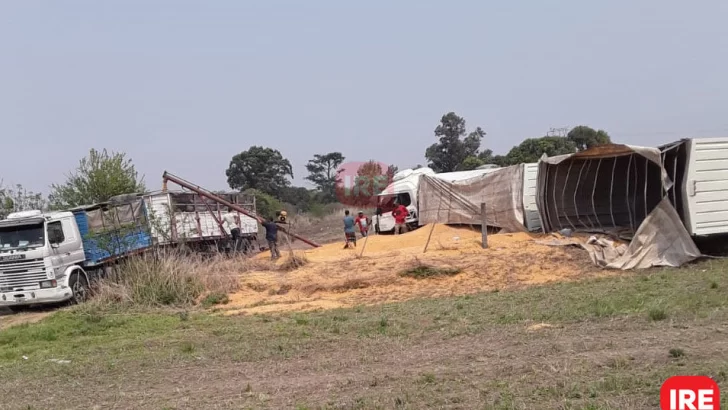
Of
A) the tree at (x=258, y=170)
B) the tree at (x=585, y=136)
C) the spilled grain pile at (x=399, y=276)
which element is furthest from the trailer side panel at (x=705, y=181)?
the tree at (x=258, y=170)

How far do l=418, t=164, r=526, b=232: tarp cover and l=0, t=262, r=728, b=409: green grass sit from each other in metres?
8.38

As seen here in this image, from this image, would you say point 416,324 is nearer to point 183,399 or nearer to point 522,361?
point 522,361

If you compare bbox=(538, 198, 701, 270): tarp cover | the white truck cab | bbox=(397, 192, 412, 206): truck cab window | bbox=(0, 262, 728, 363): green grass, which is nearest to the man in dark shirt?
the white truck cab

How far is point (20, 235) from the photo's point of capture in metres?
15.6

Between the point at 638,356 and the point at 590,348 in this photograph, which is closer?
the point at 638,356

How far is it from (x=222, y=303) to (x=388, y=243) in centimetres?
817

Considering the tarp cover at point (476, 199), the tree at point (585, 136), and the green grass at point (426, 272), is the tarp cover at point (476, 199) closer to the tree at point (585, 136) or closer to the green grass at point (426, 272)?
the green grass at point (426, 272)

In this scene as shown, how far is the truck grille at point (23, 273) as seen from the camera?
15281 mm

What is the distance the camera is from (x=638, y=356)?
6.06 m

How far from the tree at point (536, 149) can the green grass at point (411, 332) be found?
36705mm

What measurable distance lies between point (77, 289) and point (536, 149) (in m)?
39.8

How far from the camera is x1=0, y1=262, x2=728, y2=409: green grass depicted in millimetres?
5383

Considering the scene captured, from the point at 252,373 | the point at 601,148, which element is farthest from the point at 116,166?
the point at 252,373

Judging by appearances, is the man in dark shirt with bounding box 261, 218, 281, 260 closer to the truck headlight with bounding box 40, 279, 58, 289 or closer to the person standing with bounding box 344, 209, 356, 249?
the person standing with bounding box 344, 209, 356, 249
